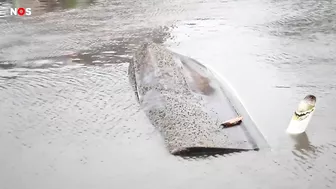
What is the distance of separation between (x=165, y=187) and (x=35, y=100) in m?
3.04

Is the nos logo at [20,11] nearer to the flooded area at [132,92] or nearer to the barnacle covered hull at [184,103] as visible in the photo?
the flooded area at [132,92]

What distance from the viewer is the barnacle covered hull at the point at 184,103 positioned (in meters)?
5.17

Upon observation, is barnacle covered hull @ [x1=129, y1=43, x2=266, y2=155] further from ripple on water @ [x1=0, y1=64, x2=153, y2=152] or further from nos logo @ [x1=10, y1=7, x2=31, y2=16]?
nos logo @ [x1=10, y1=7, x2=31, y2=16]

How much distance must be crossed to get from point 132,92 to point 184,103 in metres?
1.34

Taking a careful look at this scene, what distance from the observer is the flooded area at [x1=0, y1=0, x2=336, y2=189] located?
501cm

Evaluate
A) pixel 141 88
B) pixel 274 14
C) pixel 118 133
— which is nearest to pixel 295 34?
pixel 274 14

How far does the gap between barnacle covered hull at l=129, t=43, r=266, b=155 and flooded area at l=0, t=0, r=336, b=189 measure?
16 cm

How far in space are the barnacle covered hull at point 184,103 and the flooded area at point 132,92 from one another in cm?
16

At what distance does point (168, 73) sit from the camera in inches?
266

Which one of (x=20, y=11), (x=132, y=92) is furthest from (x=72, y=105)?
(x=20, y=11)

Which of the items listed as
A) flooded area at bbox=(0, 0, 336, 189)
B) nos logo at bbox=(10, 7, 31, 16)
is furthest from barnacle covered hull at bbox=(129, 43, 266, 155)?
nos logo at bbox=(10, 7, 31, 16)

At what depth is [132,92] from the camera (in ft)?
22.9

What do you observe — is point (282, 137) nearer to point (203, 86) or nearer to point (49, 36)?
point (203, 86)

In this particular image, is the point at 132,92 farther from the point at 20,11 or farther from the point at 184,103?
the point at 20,11
